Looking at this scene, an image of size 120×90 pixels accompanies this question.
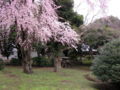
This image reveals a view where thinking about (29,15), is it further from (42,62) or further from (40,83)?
(42,62)

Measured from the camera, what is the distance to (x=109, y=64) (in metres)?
A: 7.57

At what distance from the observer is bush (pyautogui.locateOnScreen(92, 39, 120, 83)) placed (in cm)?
727

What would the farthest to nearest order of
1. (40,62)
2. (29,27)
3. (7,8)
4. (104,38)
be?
A: (40,62)
(104,38)
(29,27)
(7,8)

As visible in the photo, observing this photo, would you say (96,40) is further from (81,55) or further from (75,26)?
(81,55)

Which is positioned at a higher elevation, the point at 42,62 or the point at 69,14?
the point at 69,14

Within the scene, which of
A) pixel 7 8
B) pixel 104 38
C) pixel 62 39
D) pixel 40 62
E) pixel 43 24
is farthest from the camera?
pixel 40 62

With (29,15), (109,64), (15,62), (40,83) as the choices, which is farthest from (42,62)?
(29,15)

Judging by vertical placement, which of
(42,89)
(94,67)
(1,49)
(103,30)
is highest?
(103,30)

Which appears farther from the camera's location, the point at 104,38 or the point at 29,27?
the point at 104,38

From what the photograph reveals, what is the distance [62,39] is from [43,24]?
10.4 ft

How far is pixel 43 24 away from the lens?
25.6 ft

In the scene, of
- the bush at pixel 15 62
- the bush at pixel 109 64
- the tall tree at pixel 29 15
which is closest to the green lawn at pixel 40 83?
the bush at pixel 109 64

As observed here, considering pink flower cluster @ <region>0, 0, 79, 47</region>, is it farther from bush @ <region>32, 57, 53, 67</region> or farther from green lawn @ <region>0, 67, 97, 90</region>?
bush @ <region>32, 57, 53, 67</region>

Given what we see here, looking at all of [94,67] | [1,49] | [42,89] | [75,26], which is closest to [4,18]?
[42,89]
